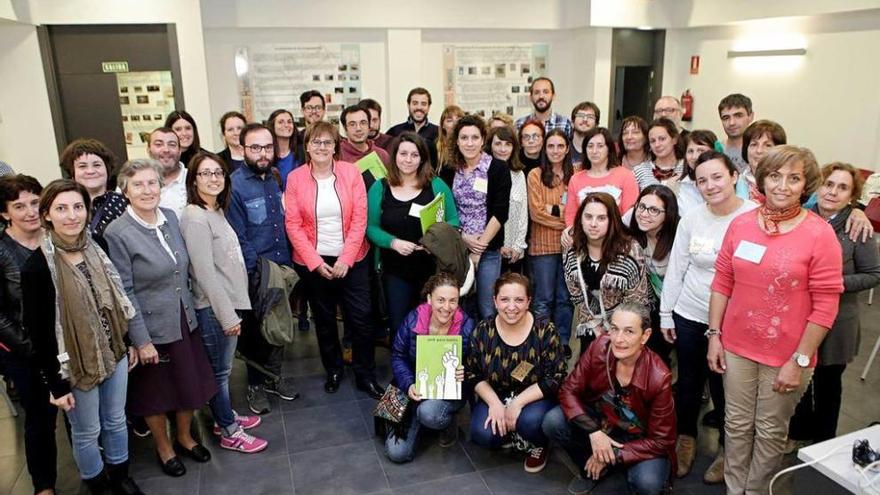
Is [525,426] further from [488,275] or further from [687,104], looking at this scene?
[687,104]

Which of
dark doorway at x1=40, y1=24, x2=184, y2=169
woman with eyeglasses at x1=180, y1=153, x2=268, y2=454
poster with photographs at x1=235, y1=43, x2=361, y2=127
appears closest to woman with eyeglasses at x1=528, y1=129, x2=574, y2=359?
woman with eyeglasses at x1=180, y1=153, x2=268, y2=454

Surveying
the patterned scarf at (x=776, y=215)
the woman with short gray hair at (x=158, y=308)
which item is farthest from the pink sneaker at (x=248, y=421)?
the patterned scarf at (x=776, y=215)

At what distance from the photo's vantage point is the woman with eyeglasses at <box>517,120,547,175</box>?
3.94m

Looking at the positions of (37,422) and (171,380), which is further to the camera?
(171,380)

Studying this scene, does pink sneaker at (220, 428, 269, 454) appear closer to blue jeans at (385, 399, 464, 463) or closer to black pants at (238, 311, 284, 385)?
black pants at (238, 311, 284, 385)

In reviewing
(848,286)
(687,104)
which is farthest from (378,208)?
(687,104)

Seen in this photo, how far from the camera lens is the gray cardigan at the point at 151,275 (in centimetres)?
254

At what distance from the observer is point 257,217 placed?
11.1 feet

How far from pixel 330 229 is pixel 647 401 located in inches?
77.7

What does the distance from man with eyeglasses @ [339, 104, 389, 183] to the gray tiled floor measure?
173cm

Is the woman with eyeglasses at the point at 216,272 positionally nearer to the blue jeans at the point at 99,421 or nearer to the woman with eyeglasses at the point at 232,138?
the blue jeans at the point at 99,421

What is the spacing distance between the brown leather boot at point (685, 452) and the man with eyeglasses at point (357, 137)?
2493mm

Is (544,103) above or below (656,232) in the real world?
above

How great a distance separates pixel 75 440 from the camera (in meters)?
2.51
